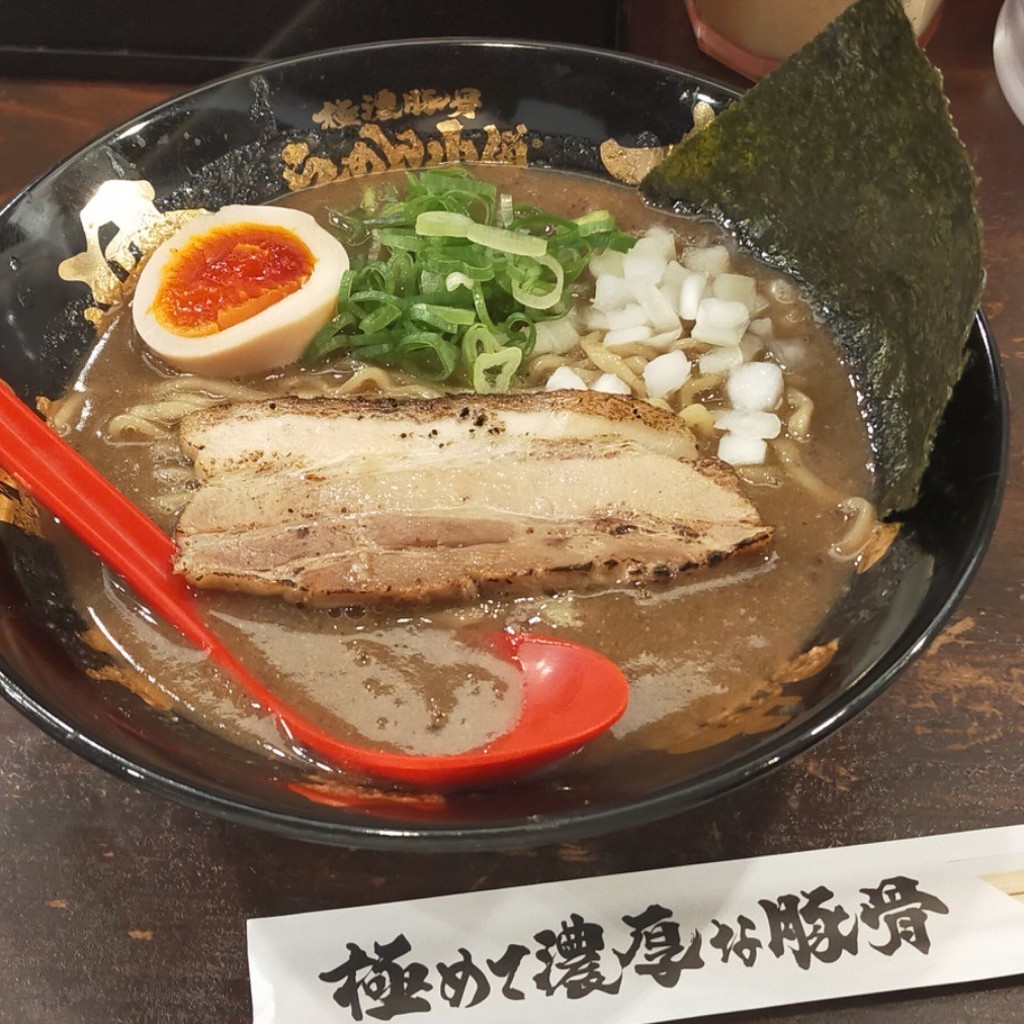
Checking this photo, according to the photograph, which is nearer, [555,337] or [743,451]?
[743,451]

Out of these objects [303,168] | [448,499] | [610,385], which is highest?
[303,168]

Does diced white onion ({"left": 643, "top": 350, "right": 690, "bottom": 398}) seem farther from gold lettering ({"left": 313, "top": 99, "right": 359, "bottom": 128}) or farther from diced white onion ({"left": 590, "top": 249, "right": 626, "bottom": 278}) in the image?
gold lettering ({"left": 313, "top": 99, "right": 359, "bottom": 128})

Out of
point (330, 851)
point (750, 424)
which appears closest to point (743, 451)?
point (750, 424)

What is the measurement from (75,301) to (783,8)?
2036mm

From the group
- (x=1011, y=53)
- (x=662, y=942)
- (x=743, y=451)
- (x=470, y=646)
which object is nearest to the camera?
(x=662, y=942)

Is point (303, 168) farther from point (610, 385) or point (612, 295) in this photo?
point (610, 385)

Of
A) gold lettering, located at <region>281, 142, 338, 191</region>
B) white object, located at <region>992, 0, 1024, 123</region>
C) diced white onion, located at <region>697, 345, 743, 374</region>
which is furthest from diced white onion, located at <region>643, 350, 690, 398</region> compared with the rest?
white object, located at <region>992, 0, 1024, 123</region>

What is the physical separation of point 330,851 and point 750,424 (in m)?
1.14

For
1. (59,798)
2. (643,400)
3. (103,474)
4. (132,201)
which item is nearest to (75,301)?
(132,201)

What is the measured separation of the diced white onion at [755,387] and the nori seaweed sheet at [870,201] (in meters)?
0.20

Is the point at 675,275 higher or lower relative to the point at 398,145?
lower

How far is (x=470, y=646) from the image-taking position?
1.64m

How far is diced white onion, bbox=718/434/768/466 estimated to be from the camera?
A: 1895 mm

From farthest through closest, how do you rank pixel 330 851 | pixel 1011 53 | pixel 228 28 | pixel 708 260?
pixel 1011 53 < pixel 228 28 < pixel 708 260 < pixel 330 851
